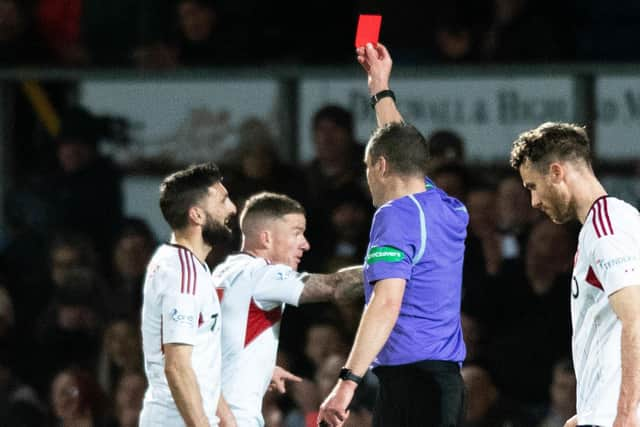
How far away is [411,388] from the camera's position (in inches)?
240

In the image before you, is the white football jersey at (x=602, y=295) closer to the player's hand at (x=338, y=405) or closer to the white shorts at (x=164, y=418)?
the player's hand at (x=338, y=405)

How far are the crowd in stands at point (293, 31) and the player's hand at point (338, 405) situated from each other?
4.78 m

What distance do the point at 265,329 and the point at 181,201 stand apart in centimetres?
66

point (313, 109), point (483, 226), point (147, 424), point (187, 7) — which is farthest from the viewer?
point (187, 7)

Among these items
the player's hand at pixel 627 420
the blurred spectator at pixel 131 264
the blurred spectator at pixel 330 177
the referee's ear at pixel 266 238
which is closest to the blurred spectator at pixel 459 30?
the blurred spectator at pixel 330 177

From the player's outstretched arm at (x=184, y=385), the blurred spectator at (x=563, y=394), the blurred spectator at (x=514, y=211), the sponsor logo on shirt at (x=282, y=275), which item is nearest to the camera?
the player's outstretched arm at (x=184, y=385)

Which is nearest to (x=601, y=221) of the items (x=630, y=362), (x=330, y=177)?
(x=630, y=362)

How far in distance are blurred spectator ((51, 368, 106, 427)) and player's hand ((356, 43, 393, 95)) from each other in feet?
12.8

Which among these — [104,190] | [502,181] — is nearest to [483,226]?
[502,181]

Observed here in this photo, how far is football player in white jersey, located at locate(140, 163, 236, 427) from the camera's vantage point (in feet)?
21.0

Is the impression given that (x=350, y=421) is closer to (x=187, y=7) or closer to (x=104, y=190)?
(x=104, y=190)

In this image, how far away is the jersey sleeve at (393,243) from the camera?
591 centimetres

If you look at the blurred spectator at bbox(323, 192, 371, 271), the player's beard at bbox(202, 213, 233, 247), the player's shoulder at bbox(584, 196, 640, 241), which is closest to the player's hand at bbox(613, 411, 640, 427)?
the player's shoulder at bbox(584, 196, 640, 241)

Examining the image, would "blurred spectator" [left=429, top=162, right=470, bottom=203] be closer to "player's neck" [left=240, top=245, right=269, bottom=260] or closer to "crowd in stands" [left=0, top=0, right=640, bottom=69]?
"crowd in stands" [left=0, top=0, right=640, bottom=69]
